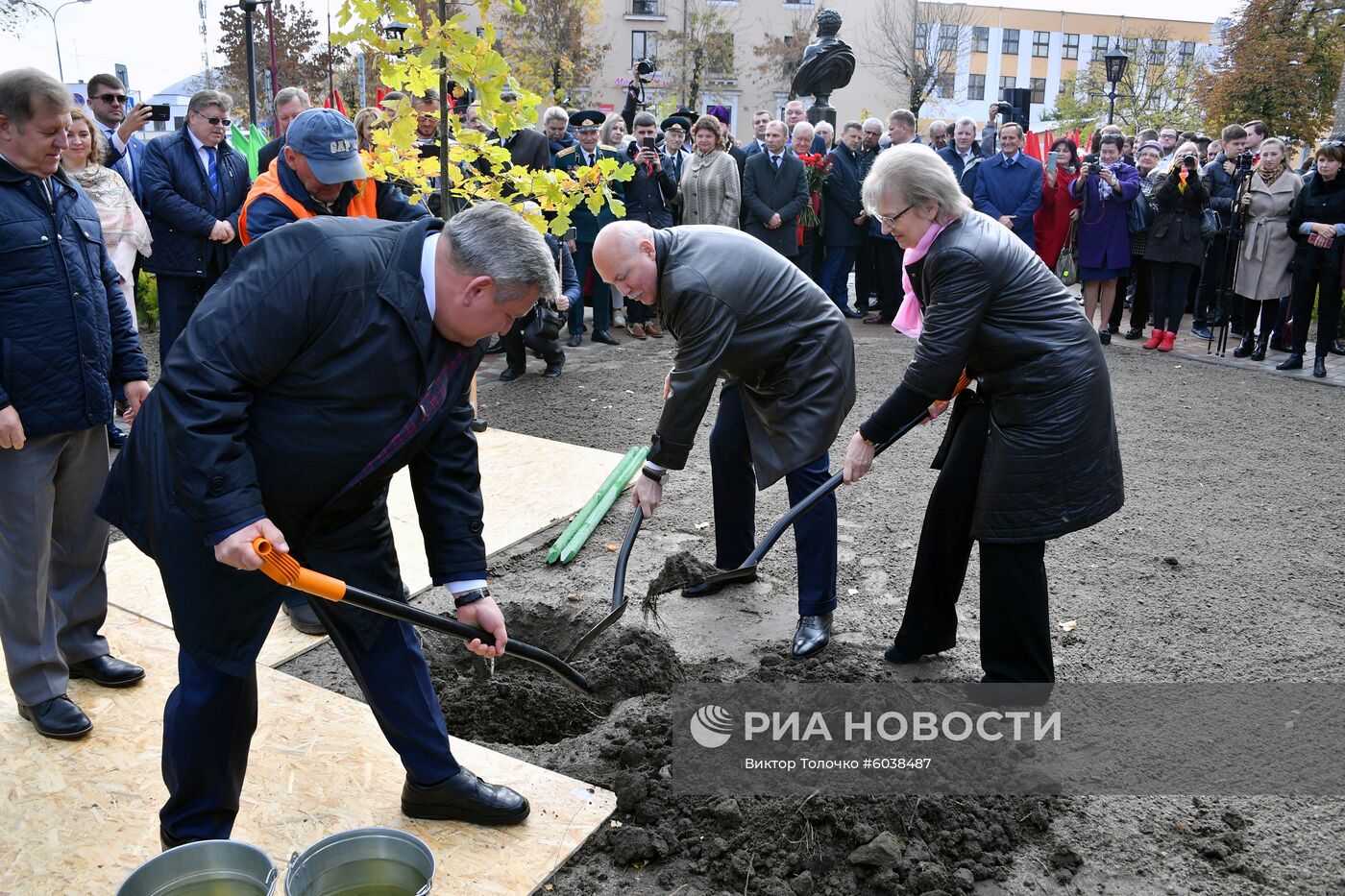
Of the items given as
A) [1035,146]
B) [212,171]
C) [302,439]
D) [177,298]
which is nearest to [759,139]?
[1035,146]

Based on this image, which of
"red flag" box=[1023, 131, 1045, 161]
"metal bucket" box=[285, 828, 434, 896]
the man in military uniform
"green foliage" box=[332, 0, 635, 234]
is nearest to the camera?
"metal bucket" box=[285, 828, 434, 896]

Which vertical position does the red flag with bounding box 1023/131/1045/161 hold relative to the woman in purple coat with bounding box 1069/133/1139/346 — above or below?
above

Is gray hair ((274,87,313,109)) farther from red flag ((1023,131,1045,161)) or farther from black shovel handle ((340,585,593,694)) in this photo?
red flag ((1023,131,1045,161))

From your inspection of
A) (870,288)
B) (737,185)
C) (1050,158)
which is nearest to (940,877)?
(737,185)

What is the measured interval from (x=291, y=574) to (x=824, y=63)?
1346cm

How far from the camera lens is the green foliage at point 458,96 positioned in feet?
17.1

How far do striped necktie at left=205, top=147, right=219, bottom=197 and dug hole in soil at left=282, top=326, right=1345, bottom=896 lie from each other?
2.55m

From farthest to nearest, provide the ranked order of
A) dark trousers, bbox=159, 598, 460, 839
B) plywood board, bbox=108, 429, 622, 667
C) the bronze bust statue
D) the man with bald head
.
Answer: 1. the bronze bust statue
2. plywood board, bbox=108, 429, 622, 667
3. the man with bald head
4. dark trousers, bbox=159, 598, 460, 839

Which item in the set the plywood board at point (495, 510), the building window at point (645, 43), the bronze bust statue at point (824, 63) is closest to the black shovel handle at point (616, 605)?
the plywood board at point (495, 510)

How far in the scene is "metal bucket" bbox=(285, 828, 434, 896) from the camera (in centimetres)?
223

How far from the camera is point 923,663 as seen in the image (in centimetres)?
423

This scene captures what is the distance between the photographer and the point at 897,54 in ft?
146

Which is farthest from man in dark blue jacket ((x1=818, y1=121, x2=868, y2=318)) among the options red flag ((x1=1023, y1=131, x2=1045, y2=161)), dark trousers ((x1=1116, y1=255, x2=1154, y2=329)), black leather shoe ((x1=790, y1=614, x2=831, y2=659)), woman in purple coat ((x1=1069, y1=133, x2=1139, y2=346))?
black leather shoe ((x1=790, y1=614, x2=831, y2=659))

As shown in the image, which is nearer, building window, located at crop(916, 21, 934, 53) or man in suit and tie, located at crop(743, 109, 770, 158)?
man in suit and tie, located at crop(743, 109, 770, 158)
